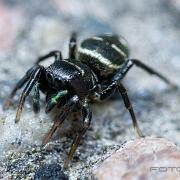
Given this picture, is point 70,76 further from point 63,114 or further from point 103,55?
point 103,55

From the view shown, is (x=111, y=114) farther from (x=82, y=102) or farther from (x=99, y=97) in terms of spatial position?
(x=82, y=102)

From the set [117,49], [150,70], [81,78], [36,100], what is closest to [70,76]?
[81,78]

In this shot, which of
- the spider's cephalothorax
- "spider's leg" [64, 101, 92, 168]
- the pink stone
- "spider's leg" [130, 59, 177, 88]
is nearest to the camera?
the pink stone

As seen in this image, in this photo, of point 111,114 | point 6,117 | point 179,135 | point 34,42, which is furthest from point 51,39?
point 179,135

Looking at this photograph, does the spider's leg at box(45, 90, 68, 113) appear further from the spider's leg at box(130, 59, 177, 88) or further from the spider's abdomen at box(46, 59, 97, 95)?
the spider's leg at box(130, 59, 177, 88)

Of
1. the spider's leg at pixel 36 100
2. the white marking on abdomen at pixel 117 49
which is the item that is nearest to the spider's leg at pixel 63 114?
the spider's leg at pixel 36 100

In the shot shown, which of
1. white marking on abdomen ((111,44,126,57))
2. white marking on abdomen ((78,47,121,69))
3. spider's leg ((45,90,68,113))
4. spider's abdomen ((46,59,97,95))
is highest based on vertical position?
white marking on abdomen ((111,44,126,57))

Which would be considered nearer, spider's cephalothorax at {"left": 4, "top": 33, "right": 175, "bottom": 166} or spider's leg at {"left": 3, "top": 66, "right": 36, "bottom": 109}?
spider's cephalothorax at {"left": 4, "top": 33, "right": 175, "bottom": 166}

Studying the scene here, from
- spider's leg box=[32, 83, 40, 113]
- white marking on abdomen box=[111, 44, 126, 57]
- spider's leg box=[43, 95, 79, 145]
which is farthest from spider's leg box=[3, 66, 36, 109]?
white marking on abdomen box=[111, 44, 126, 57]
